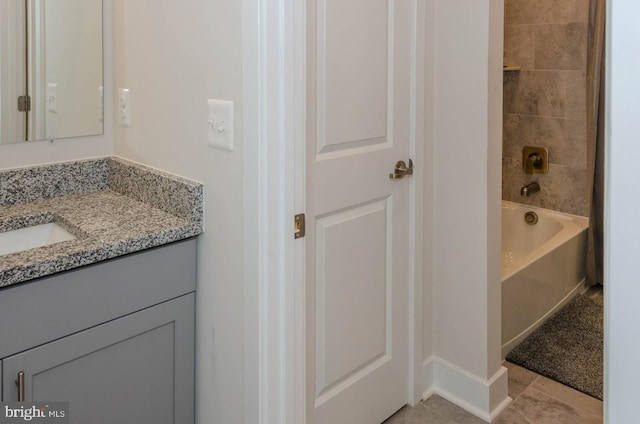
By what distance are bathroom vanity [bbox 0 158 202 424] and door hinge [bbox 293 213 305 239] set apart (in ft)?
0.94

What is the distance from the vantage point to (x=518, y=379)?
2.27 meters

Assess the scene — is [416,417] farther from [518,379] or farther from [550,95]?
[550,95]

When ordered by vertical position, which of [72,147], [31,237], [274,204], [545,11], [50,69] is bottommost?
[31,237]

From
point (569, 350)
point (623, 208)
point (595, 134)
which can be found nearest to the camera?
point (623, 208)

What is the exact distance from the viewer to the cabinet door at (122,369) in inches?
50.3

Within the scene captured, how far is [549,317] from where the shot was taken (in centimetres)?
279

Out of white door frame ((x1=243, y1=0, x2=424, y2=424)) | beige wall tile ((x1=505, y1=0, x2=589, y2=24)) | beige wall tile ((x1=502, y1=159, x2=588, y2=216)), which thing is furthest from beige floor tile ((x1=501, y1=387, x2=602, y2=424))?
beige wall tile ((x1=505, y1=0, x2=589, y2=24))

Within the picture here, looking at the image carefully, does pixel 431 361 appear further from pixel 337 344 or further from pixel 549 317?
pixel 549 317

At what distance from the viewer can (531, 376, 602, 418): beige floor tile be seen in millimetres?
2057

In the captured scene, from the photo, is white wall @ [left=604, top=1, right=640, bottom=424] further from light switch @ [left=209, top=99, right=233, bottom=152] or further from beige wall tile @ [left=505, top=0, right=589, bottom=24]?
beige wall tile @ [left=505, top=0, right=589, bottom=24]

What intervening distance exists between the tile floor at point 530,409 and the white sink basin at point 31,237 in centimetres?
126

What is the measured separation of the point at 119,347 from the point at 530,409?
4.91 ft

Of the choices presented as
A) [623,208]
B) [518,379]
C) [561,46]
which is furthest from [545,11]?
[623,208]

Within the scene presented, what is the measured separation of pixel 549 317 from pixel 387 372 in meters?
1.26
